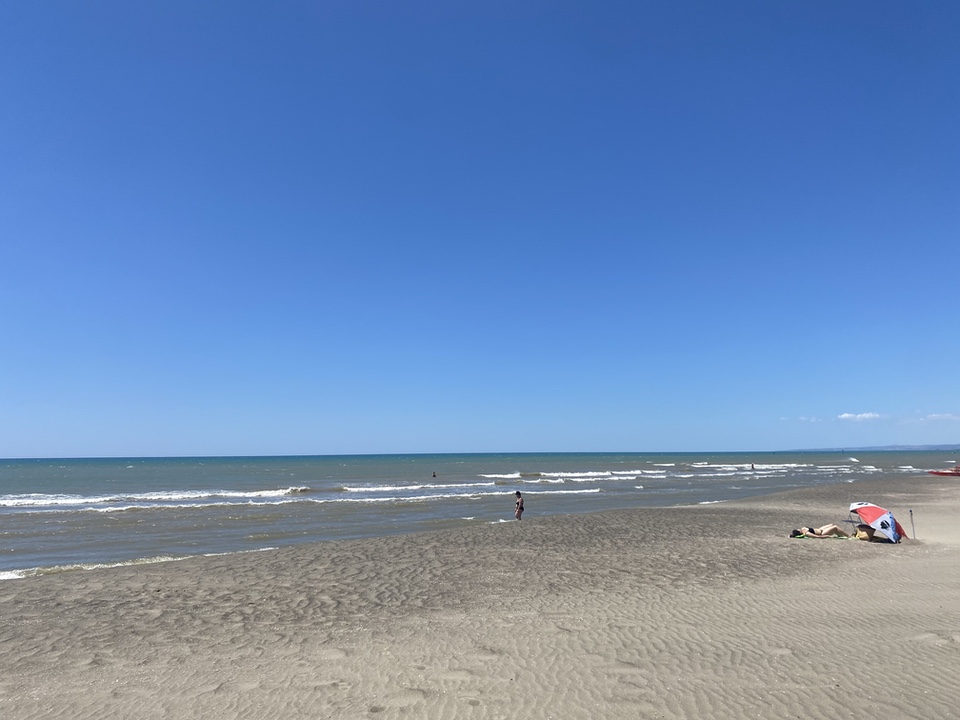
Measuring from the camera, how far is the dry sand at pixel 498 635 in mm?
5961

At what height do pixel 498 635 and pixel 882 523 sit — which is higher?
pixel 882 523

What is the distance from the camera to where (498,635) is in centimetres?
819

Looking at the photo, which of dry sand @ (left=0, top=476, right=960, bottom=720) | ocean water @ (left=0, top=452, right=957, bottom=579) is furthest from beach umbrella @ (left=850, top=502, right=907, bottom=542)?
ocean water @ (left=0, top=452, right=957, bottom=579)

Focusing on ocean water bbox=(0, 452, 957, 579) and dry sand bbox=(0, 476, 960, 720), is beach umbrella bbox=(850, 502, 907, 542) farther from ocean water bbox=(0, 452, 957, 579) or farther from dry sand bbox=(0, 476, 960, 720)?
ocean water bbox=(0, 452, 957, 579)

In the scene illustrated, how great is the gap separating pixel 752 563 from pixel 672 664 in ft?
25.8

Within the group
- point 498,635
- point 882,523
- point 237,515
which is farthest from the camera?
point 237,515

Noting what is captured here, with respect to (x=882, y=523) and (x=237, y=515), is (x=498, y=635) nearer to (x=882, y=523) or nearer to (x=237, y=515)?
(x=882, y=523)

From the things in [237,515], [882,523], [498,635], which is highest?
[882,523]

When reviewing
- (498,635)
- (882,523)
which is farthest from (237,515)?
(882,523)

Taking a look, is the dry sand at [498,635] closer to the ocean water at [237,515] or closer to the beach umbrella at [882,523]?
the beach umbrella at [882,523]

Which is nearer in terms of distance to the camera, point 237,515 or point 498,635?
point 498,635

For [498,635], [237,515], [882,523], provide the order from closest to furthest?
[498,635]
[882,523]
[237,515]

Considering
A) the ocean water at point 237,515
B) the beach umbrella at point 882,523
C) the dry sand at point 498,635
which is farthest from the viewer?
the ocean water at point 237,515

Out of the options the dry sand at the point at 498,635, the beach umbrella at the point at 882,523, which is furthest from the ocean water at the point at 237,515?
the beach umbrella at the point at 882,523
